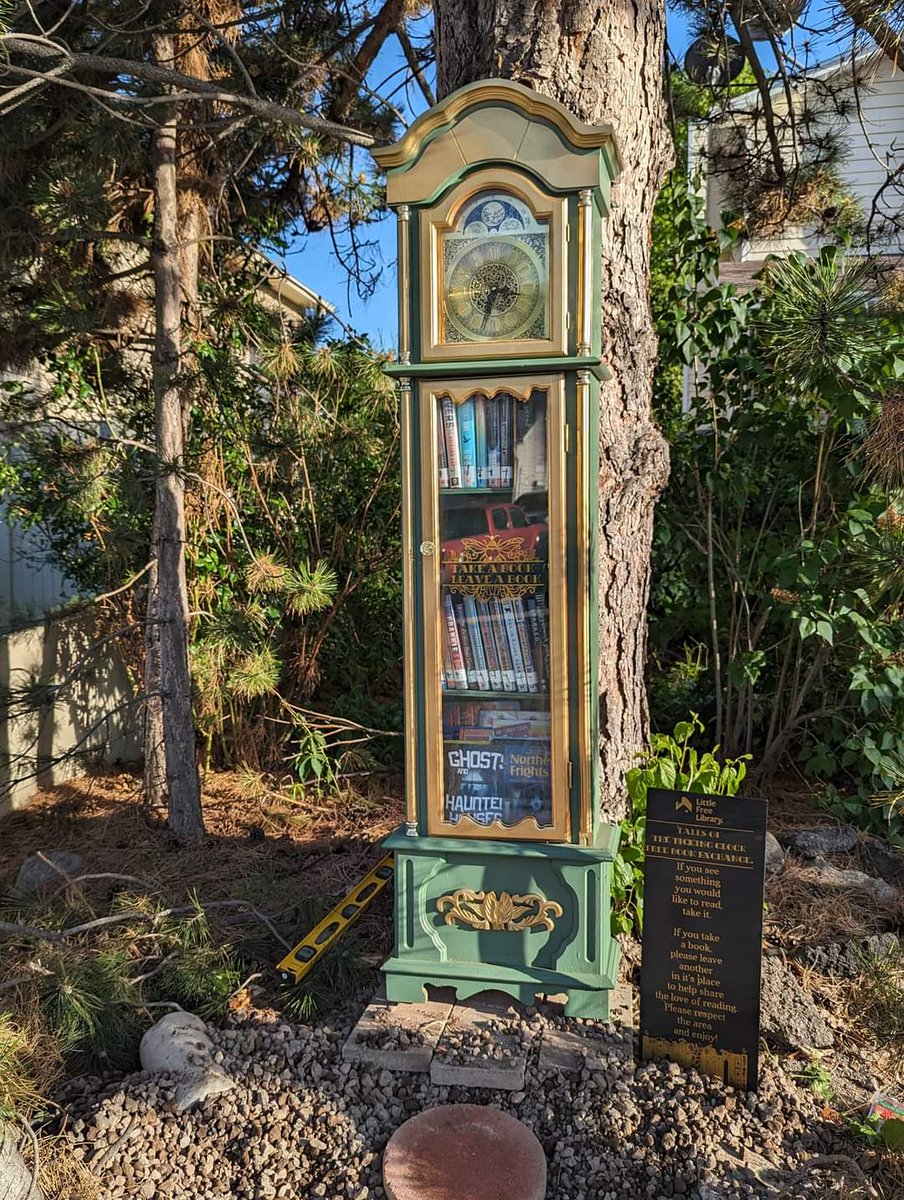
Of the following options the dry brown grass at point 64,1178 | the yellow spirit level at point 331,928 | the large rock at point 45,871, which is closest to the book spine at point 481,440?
the yellow spirit level at point 331,928

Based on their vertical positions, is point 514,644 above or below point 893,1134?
above

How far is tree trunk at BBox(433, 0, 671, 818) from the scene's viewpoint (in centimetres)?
321

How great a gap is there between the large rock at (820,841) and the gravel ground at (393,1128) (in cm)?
164

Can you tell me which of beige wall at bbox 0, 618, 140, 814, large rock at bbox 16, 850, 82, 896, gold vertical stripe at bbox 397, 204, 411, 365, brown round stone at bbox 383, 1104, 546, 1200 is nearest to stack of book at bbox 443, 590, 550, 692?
gold vertical stripe at bbox 397, 204, 411, 365

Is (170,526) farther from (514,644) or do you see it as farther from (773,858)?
(773,858)

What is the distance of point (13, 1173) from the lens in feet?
6.82

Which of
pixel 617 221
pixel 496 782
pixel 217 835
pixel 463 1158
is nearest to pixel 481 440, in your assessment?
pixel 496 782

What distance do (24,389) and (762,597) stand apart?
4200mm

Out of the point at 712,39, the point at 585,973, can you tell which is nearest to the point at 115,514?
the point at 585,973

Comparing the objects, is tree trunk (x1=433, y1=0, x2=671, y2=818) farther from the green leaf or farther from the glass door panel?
the green leaf

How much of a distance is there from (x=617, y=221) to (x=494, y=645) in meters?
1.71

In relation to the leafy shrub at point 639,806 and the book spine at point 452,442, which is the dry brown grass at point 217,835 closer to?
the leafy shrub at point 639,806

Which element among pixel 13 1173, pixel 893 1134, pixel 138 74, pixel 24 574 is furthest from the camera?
pixel 24 574

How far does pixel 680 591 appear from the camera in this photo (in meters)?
5.00
